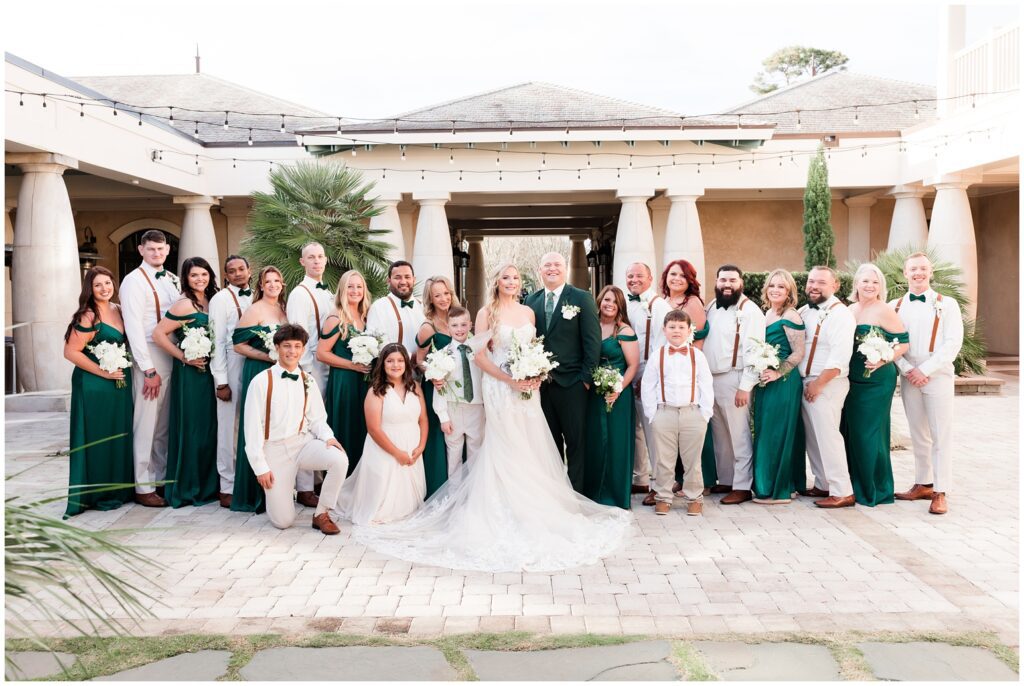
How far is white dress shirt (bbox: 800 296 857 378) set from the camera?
733cm

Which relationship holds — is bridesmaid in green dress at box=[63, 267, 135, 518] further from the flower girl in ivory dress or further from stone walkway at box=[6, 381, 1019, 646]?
the flower girl in ivory dress

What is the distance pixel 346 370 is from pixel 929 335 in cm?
491

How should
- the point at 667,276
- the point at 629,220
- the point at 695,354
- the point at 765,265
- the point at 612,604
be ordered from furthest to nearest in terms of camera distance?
1. the point at 765,265
2. the point at 629,220
3. the point at 667,276
4. the point at 695,354
5. the point at 612,604

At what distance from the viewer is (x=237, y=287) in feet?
25.9

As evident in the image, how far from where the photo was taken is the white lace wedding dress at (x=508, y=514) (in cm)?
605

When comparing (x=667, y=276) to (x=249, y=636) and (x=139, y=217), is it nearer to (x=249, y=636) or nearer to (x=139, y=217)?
(x=249, y=636)

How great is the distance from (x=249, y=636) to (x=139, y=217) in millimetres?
23624

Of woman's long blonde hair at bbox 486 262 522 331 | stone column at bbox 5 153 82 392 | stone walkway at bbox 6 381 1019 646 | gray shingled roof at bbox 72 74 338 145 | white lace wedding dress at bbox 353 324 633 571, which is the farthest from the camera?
gray shingled roof at bbox 72 74 338 145

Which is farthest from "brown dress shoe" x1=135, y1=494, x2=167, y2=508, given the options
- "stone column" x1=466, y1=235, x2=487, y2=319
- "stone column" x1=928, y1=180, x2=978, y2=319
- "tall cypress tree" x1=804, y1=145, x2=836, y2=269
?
"stone column" x1=466, y1=235, x2=487, y2=319

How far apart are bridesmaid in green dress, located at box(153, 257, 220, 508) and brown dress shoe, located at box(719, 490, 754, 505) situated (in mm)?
4413

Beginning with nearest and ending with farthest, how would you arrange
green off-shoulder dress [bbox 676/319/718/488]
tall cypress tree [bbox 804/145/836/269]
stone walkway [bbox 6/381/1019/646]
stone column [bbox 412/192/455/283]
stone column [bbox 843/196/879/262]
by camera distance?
1. stone walkway [bbox 6/381/1019/646]
2. green off-shoulder dress [bbox 676/319/718/488]
3. tall cypress tree [bbox 804/145/836/269]
4. stone column [bbox 412/192/455/283]
5. stone column [bbox 843/196/879/262]

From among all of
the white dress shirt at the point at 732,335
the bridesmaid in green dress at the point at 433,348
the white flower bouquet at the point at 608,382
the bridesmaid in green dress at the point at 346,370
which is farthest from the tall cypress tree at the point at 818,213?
the bridesmaid in green dress at the point at 346,370

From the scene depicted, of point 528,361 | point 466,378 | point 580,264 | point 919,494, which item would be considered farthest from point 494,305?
point 580,264

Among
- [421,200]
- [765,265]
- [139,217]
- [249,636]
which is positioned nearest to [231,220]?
[139,217]
